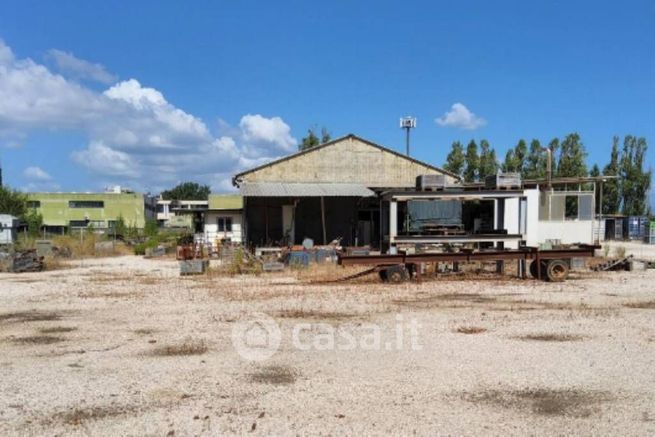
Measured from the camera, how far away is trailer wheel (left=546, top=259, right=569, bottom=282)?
604 inches

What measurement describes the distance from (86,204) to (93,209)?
0.95 metres

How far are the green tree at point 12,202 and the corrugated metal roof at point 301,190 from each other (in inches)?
1451

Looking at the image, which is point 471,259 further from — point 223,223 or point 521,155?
point 521,155

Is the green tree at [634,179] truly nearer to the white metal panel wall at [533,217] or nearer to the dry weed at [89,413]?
the white metal panel wall at [533,217]

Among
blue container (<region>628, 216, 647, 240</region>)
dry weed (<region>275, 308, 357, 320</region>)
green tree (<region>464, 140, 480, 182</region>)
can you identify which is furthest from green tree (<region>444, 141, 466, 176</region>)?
dry weed (<region>275, 308, 357, 320</region>)

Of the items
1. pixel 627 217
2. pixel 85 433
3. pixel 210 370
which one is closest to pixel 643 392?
pixel 210 370

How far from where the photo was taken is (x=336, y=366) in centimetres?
646

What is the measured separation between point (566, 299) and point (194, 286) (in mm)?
9044

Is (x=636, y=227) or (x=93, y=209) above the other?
(x=93, y=209)

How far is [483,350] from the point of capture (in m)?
7.19

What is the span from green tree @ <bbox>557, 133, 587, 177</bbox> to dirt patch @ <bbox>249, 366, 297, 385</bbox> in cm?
4644

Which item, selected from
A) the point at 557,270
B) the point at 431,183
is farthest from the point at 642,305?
the point at 431,183

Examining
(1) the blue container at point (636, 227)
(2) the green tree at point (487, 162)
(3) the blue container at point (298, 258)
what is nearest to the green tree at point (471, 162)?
(2) the green tree at point (487, 162)

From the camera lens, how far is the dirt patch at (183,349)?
279 inches
